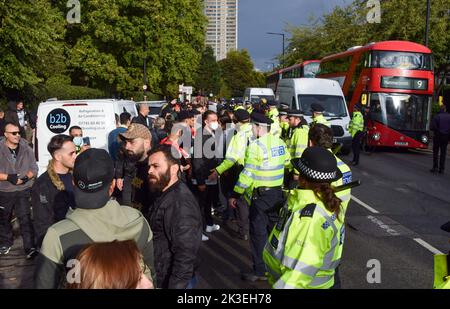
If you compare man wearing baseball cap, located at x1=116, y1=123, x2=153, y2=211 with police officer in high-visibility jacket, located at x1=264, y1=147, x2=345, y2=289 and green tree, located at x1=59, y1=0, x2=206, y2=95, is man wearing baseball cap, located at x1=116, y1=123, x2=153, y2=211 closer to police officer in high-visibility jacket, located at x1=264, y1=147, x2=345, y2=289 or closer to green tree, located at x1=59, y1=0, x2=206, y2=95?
police officer in high-visibility jacket, located at x1=264, y1=147, x2=345, y2=289

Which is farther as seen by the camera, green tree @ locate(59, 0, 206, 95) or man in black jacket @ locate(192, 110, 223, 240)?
green tree @ locate(59, 0, 206, 95)

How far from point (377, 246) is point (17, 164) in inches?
202

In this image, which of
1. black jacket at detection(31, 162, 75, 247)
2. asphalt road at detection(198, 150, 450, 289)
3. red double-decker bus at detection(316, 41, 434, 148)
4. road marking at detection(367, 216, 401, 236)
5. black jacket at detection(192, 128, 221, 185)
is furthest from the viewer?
red double-decker bus at detection(316, 41, 434, 148)

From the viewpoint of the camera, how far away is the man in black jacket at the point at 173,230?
3393mm

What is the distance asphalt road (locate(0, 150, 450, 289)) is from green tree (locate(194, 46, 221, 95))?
76971 mm

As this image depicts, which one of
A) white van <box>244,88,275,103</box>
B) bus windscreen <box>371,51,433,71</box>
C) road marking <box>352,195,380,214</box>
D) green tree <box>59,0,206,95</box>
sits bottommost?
road marking <box>352,195,380,214</box>

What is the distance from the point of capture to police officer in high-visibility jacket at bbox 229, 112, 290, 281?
5.68 meters

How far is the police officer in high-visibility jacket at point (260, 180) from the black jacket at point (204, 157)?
205 centimetres

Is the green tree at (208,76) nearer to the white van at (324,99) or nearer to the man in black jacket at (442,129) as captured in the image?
the white van at (324,99)

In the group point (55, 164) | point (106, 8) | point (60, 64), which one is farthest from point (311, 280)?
point (106, 8)

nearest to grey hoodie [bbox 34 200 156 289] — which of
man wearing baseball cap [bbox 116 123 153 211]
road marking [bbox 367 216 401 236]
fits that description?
man wearing baseball cap [bbox 116 123 153 211]

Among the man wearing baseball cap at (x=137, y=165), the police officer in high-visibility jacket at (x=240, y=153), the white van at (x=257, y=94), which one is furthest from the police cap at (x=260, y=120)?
the white van at (x=257, y=94)

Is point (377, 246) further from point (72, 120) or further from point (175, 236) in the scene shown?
point (72, 120)
